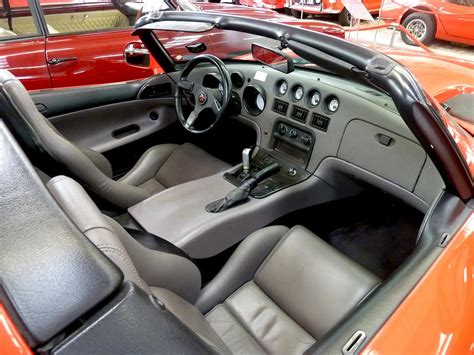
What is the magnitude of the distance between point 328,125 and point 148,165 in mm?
1166

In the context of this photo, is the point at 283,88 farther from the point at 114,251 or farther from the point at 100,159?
the point at 114,251

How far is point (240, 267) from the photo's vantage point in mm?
1546

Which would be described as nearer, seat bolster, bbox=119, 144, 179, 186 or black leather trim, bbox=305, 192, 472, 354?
black leather trim, bbox=305, 192, 472, 354

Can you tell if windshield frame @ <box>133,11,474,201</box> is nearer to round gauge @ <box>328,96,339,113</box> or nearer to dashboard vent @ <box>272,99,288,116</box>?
round gauge @ <box>328,96,339,113</box>

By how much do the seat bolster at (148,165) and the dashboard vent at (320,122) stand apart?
3.32ft

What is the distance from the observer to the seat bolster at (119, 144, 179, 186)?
2332 mm

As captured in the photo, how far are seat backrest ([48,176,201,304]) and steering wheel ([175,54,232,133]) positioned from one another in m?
1.08

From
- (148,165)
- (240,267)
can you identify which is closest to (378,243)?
(240,267)

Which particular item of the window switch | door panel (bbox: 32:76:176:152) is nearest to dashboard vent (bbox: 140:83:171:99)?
door panel (bbox: 32:76:176:152)

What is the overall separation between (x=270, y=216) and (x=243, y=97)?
0.86 metres

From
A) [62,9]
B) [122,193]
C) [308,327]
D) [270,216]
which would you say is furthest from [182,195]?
[62,9]

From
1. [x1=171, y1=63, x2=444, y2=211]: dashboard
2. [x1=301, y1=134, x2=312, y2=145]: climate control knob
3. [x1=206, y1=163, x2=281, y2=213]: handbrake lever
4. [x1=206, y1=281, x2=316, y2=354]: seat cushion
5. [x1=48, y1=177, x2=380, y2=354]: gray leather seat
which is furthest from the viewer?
[x1=301, y1=134, x2=312, y2=145]: climate control knob

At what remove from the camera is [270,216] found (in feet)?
6.17

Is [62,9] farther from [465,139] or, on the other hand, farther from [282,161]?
[465,139]
